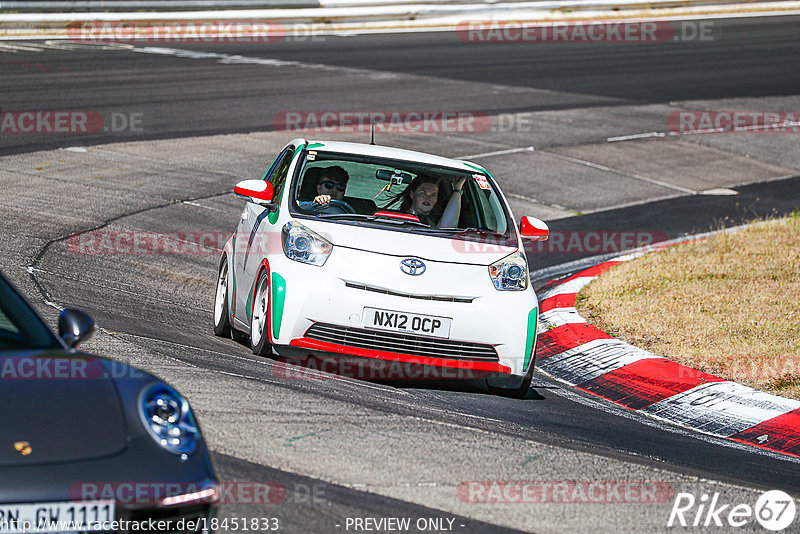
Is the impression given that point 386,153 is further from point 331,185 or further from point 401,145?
point 401,145

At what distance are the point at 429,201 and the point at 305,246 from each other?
139 centimetres

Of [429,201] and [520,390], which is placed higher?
[429,201]

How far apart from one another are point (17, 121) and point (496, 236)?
33.8 ft

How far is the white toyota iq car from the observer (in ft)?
23.2

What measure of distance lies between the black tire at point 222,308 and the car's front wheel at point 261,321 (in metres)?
0.74

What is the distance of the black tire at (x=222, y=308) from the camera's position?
331 inches

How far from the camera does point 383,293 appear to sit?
7.10 m

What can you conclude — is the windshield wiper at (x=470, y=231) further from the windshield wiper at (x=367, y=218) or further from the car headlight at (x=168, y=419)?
the car headlight at (x=168, y=419)

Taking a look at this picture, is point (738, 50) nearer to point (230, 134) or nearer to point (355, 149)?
point (230, 134)

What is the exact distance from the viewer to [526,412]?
278 inches

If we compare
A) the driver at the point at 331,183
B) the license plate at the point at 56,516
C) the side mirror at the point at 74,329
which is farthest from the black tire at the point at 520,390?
the license plate at the point at 56,516

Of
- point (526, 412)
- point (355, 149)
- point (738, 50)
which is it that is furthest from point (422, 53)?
point (526, 412)

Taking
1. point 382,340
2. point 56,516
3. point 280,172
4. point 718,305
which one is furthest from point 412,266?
point 718,305

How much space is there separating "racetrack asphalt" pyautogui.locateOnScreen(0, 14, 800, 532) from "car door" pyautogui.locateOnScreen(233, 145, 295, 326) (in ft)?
1.35
